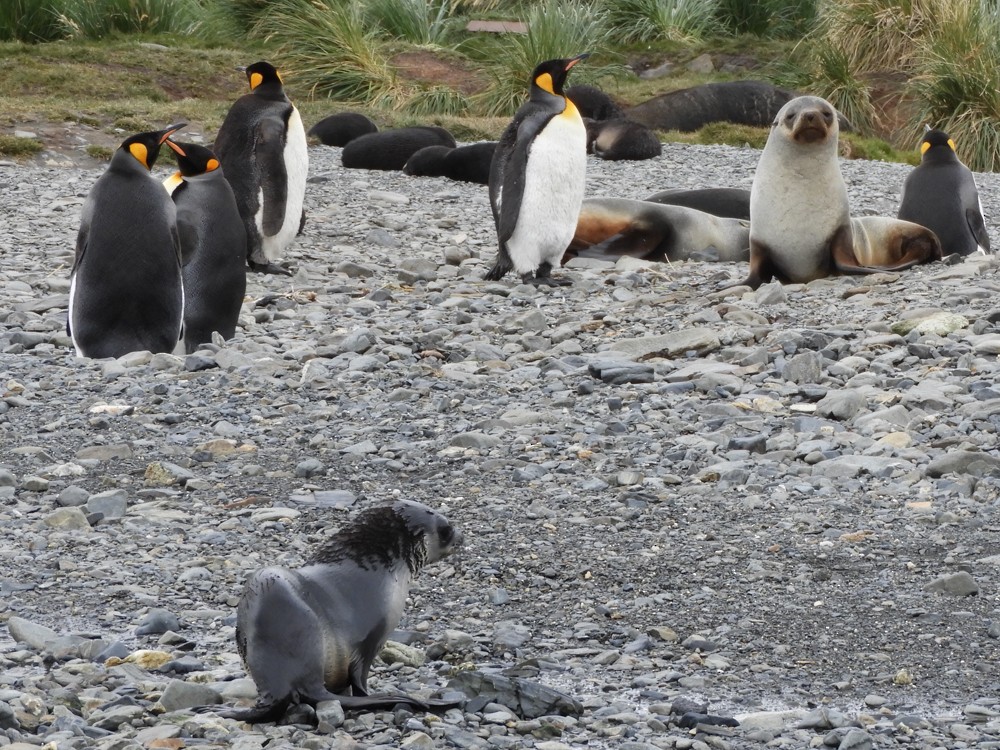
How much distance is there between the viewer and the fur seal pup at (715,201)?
8766 millimetres

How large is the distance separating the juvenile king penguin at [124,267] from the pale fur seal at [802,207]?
280cm

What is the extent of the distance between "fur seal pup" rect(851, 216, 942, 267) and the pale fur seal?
314 mm

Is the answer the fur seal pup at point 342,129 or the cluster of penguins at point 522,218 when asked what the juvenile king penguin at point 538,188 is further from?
the fur seal pup at point 342,129

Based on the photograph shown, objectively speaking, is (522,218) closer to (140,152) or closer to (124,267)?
(140,152)

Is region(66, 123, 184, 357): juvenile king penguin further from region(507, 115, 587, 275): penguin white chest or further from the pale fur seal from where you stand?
the pale fur seal

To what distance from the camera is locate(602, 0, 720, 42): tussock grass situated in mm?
19778

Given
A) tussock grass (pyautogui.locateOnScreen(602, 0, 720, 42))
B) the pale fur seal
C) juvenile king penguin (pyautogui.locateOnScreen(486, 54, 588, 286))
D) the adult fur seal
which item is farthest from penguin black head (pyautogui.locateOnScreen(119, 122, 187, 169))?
tussock grass (pyautogui.locateOnScreen(602, 0, 720, 42))

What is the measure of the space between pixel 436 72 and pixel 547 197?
35.1 feet

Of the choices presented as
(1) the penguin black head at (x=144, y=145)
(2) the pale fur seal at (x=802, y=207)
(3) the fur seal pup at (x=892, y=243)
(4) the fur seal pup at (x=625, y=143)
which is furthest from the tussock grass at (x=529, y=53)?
(1) the penguin black head at (x=144, y=145)

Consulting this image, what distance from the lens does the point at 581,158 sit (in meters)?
7.48

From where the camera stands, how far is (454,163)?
10.7m

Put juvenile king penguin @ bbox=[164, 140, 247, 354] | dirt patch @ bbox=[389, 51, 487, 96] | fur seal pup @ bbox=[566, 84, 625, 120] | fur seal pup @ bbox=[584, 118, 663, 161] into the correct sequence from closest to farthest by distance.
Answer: juvenile king penguin @ bbox=[164, 140, 247, 354] → fur seal pup @ bbox=[584, 118, 663, 161] → fur seal pup @ bbox=[566, 84, 625, 120] → dirt patch @ bbox=[389, 51, 487, 96]

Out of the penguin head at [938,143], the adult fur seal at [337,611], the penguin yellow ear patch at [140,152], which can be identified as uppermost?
the penguin yellow ear patch at [140,152]

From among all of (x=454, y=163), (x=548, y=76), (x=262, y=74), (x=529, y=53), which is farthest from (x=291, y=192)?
(x=529, y=53)
